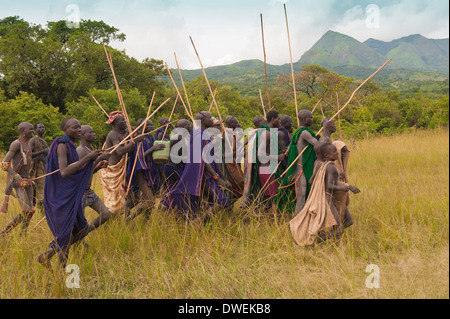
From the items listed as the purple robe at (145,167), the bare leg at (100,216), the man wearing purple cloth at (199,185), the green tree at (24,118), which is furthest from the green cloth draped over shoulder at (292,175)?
the green tree at (24,118)

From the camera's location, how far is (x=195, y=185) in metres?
5.01

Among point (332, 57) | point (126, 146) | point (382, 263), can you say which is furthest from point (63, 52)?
point (332, 57)

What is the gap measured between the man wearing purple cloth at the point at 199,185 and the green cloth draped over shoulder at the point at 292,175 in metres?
0.77

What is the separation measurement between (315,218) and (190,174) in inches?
73.0

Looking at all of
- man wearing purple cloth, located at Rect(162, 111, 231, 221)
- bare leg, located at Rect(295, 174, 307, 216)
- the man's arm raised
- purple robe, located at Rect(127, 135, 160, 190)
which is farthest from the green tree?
bare leg, located at Rect(295, 174, 307, 216)

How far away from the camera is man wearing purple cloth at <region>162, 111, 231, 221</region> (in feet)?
16.5

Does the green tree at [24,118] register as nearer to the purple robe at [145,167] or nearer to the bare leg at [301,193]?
the purple robe at [145,167]

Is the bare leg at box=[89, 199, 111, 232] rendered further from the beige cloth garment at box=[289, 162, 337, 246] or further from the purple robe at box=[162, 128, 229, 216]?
the beige cloth garment at box=[289, 162, 337, 246]

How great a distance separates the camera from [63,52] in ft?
62.1

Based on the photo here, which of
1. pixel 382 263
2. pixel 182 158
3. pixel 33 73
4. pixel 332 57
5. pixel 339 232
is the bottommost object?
pixel 382 263

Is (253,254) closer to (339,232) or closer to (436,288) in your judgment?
(339,232)

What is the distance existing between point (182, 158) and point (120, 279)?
2.03 meters

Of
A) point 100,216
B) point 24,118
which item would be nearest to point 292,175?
point 100,216

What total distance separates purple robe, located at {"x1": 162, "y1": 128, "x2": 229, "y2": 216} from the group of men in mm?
14
